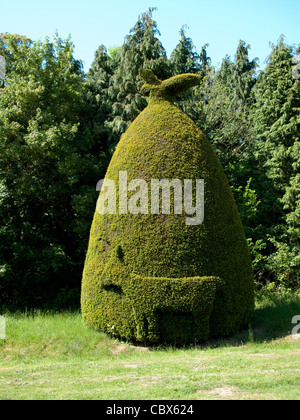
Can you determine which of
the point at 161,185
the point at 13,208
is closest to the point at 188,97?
the point at 13,208

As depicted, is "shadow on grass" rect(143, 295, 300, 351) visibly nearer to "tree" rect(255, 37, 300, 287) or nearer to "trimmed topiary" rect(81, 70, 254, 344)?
"trimmed topiary" rect(81, 70, 254, 344)

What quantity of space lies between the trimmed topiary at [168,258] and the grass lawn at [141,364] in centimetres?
43

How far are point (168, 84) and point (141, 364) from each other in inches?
235

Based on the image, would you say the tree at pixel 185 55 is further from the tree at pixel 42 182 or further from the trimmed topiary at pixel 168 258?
the trimmed topiary at pixel 168 258

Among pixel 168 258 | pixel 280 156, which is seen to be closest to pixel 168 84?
pixel 168 258

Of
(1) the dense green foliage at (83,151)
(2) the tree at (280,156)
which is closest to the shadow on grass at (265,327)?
(1) the dense green foliage at (83,151)

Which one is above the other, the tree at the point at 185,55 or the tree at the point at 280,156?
the tree at the point at 185,55

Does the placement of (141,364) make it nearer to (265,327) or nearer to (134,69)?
(265,327)

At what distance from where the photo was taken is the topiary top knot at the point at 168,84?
8.84m

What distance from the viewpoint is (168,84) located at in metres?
8.91

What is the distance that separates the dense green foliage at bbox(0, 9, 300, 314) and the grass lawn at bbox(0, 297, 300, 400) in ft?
7.90

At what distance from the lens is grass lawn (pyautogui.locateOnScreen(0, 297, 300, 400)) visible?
15.7 feet

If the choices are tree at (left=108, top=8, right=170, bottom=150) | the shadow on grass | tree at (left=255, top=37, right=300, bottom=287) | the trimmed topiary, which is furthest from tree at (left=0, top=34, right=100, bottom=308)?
tree at (left=255, top=37, right=300, bottom=287)
